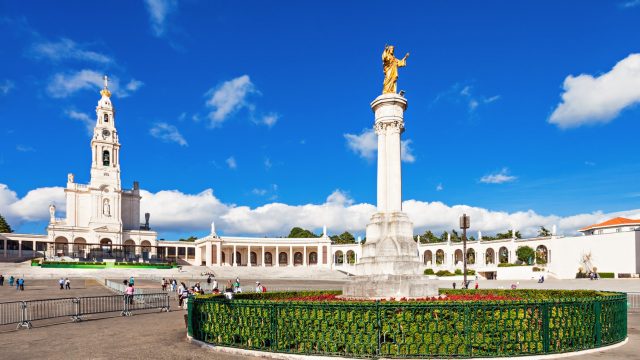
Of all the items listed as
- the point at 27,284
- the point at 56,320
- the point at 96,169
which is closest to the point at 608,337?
the point at 56,320

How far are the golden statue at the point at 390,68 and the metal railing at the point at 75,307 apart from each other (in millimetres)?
16481

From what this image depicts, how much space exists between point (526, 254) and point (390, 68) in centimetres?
6683

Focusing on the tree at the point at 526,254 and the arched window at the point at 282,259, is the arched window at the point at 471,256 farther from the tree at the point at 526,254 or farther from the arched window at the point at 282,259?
the arched window at the point at 282,259

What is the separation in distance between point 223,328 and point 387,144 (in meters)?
11.7

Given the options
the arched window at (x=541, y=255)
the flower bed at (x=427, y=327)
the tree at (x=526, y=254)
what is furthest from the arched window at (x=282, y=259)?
the flower bed at (x=427, y=327)

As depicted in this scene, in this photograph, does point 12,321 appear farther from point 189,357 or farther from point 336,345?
point 336,345

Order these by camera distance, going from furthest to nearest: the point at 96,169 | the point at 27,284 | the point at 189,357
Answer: the point at 96,169, the point at 27,284, the point at 189,357

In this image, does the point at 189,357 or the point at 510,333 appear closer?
the point at 510,333

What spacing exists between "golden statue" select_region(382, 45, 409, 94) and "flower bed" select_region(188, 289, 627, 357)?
42.8ft

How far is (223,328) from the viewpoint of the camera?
13.3 m

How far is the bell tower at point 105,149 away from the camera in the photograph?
99438mm

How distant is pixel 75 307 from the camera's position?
21.9 metres

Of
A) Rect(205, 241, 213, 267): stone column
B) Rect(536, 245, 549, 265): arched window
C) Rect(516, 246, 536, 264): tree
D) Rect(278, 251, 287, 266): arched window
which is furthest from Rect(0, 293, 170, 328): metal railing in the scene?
Rect(278, 251, 287, 266): arched window

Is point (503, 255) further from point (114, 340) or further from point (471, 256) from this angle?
point (114, 340)
